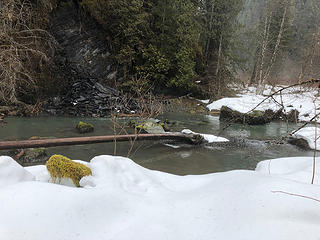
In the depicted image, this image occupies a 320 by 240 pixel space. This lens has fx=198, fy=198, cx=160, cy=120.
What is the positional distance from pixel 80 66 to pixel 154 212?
1412cm

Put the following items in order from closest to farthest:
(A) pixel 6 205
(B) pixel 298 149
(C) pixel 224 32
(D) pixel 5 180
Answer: (A) pixel 6 205, (D) pixel 5 180, (B) pixel 298 149, (C) pixel 224 32

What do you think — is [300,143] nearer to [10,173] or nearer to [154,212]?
[154,212]

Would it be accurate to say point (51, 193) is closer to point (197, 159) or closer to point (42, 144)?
point (42, 144)

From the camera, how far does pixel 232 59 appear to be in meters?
20.8

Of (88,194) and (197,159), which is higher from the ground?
(88,194)

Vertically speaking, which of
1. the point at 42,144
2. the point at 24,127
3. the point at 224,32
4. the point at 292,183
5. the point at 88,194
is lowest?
the point at 24,127

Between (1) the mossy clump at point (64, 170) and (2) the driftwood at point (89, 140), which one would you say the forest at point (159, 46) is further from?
(1) the mossy clump at point (64, 170)

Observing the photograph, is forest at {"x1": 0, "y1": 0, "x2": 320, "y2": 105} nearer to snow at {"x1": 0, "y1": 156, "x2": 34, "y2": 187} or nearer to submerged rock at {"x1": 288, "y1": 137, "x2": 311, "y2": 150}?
submerged rock at {"x1": 288, "y1": 137, "x2": 311, "y2": 150}

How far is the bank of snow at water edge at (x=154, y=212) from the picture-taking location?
149cm

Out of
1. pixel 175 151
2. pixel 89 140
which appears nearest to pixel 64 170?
pixel 89 140

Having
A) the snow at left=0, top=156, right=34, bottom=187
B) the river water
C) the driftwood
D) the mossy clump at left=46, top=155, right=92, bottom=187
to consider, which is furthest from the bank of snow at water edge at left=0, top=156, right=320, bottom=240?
the driftwood

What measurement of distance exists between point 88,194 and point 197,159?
435 cm

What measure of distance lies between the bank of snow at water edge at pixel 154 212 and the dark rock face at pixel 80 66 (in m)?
10.3

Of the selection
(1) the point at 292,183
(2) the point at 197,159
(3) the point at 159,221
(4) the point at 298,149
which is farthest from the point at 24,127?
(4) the point at 298,149
